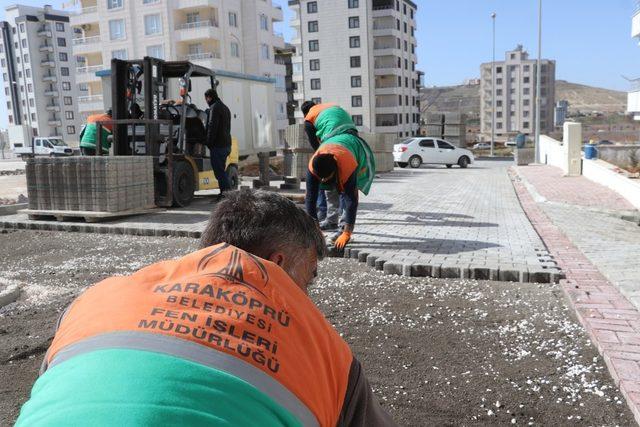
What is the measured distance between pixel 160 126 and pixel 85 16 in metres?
54.2

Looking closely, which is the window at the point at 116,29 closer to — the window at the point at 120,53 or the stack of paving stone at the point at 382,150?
the window at the point at 120,53

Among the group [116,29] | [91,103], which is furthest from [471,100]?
[116,29]

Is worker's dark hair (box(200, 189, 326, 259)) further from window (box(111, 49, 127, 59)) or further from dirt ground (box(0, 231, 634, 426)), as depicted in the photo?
window (box(111, 49, 127, 59))

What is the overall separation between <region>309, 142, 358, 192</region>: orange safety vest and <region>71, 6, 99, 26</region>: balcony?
58404 millimetres

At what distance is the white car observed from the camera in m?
28.6

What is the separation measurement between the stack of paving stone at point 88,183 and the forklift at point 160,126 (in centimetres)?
71

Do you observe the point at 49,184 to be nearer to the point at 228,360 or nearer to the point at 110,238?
the point at 110,238

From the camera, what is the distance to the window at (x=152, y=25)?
5428 cm

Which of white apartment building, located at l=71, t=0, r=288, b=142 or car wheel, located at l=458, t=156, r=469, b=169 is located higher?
white apartment building, located at l=71, t=0, r=288, b=142

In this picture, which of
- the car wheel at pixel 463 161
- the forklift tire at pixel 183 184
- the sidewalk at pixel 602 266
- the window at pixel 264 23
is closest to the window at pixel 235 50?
the window at pixel 264 23

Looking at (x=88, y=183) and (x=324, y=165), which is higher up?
Answer: (x=324, y=165)

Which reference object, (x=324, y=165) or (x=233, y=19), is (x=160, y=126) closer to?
(x=324, y=165)

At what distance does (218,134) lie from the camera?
35.1 ft

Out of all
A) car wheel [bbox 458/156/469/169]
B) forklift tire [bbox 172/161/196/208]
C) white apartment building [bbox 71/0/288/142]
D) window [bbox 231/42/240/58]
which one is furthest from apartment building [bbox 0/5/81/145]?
forklift tire [bbox 172/161/196/208]
